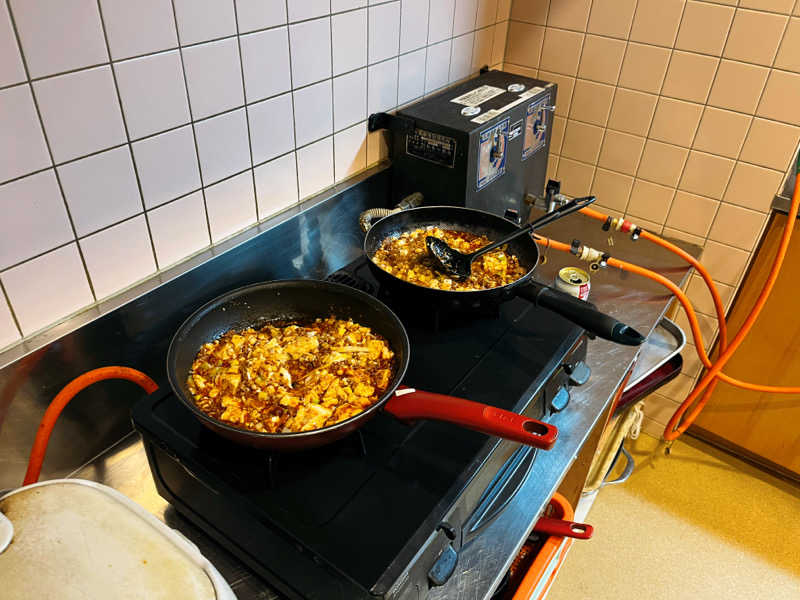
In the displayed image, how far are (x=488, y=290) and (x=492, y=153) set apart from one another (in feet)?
1.62

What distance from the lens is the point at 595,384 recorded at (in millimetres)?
1240

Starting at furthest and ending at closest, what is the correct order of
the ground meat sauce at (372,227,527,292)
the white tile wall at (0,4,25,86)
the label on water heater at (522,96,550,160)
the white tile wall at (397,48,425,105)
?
the label on water heater at (522,96,550,160) < the white tile wall at (397,48,425,105) < the ground meat sauce at (372,227,527,292) < the white tile wall at (0,4,25,86)

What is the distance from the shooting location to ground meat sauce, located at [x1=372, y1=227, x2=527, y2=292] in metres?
1.15

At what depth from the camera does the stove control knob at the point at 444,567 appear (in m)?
0.80

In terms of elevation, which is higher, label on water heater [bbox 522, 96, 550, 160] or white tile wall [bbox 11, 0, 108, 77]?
white tile wall [bbox 11, 0, 108, 77]

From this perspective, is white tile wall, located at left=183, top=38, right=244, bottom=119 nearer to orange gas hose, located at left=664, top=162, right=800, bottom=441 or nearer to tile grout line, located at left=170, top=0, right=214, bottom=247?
tile grout line, located at left=170, top=0, right=214, bottom=247

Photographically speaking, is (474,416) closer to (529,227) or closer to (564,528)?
(529,227)

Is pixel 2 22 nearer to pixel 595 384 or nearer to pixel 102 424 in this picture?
pixel 102 424

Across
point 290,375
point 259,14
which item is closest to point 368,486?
point 290,375

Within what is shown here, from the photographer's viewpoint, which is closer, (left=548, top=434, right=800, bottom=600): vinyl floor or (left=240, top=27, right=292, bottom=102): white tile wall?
(left=240, top=27, right=292, bottom=102): white tile wall

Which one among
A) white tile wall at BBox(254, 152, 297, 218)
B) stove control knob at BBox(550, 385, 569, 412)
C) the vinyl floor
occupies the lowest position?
the vinyl floor

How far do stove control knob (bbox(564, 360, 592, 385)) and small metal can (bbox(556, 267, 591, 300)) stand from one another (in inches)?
8.6

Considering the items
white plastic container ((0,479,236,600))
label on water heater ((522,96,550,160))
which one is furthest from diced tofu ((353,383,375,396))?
label on water heater ((522,96,550,160))

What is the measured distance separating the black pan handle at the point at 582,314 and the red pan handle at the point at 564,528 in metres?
0.47
